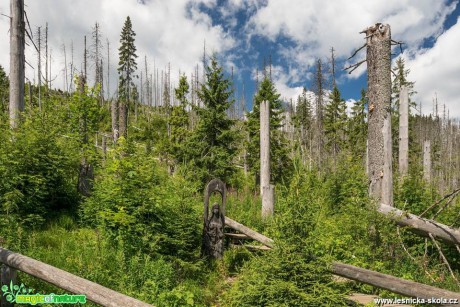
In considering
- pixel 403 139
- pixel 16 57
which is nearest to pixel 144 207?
pixel 16 57

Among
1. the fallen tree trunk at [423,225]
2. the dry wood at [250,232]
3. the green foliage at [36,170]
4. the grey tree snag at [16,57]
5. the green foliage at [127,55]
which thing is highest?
the green foliage at [127,55]

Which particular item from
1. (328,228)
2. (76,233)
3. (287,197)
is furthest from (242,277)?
(76,233)

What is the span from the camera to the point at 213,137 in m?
13.7

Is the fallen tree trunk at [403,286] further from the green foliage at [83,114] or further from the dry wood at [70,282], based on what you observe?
the green foliage at [83,114]

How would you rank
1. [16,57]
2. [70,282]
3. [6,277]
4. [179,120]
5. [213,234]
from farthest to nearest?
1. [179,120]
2. [16,57]
3. [213,234]
4. [6,277]
5. [70,282]

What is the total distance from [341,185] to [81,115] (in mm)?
9051

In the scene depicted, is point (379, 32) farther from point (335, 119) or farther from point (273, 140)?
point (335, 119)

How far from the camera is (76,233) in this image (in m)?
6.00

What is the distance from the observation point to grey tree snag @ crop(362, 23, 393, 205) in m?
6.36

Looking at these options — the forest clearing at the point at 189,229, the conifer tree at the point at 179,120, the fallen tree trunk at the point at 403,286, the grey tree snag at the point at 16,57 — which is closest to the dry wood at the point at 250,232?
the forest clearing at the point at 189,229

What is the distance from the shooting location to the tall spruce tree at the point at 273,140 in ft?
58.3

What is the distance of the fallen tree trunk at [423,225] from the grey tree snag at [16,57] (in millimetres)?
9859

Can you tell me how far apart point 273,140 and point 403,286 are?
14.2 metres

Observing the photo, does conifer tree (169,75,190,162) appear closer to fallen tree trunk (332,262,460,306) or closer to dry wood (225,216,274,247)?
dry wood (225,216,274,247)
